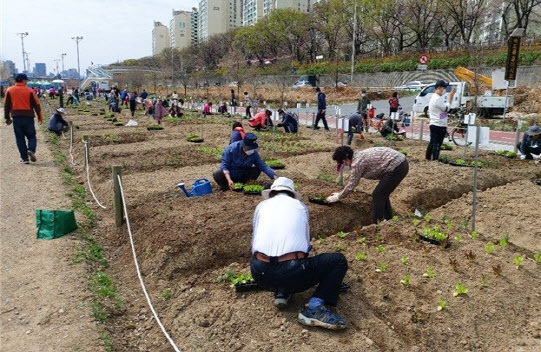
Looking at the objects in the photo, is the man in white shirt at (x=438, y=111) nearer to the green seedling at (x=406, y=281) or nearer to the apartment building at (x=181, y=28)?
the green seedling at (x=406, y=281)

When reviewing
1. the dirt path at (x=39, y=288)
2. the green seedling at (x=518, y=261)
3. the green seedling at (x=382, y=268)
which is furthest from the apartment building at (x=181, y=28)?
the green seedling at (x=518, y=261)

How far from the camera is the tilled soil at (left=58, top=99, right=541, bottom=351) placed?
11.9ft

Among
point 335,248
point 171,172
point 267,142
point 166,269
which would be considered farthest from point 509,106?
point 166,269

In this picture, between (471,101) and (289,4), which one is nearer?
(471,101)

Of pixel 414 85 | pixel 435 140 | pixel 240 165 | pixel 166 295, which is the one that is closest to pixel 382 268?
pixel 166 295

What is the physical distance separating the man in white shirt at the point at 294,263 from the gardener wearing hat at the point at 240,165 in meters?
2.91

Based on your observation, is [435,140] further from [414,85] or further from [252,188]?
[414,85]

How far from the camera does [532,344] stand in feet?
11.7

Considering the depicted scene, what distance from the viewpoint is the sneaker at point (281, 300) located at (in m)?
3.80

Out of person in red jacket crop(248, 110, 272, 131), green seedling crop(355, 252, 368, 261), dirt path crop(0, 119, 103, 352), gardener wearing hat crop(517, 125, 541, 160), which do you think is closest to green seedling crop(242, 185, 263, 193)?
green seedling crop(355, 252, 368, 261)

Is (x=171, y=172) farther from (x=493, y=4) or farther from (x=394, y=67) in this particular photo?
(x=493, y=4)

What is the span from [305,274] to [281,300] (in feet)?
1.35

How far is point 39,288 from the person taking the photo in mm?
4359

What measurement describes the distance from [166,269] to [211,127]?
13.4 meters
